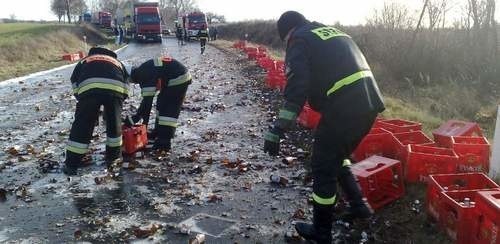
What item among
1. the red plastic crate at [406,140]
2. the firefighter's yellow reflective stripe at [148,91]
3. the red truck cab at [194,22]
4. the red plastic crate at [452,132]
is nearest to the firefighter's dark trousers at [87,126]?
the firefighter's yellow reflective stripe at [148,91]

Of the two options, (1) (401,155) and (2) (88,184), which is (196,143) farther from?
(1) (401,155)

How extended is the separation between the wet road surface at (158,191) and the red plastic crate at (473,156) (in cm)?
189

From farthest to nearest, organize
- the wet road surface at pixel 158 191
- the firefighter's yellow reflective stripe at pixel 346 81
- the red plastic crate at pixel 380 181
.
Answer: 1. the red plastic crate at pixel 380 181
2. the wet road surface at pixel 158 191
3. the firefighter's yellow reflective stripe at pixel 346 81

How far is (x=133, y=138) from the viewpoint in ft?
21.5

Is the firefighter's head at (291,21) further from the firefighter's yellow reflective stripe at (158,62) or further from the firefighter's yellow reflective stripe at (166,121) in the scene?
the firefighter's yellow reflective stripe at (166,121)

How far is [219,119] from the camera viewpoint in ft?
30.7

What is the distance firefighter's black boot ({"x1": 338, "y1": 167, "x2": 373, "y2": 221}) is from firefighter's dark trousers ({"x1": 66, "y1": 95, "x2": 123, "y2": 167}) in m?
3.20

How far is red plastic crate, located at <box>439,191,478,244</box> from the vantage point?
3633 millimetres

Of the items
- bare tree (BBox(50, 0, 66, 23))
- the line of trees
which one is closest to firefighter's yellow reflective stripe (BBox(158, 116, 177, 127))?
the line of trees

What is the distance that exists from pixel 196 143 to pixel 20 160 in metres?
2.55

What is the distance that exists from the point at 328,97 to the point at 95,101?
3.34 metres

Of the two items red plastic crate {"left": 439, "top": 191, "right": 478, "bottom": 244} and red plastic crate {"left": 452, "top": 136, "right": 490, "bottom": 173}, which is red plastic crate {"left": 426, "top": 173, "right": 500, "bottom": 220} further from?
red plastic crate {"left": 452, "top": 136, "right": 490, "bottom": 173}

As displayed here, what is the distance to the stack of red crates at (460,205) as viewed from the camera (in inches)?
140

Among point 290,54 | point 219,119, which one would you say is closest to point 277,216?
point 290,54
